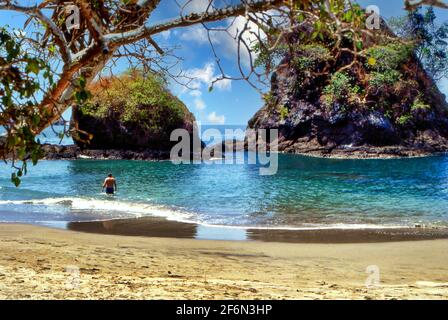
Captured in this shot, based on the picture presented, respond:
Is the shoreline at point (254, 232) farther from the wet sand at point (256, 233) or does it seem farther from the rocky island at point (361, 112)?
the rocky island at point (361, 112)

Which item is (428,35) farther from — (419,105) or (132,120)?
(132,120)

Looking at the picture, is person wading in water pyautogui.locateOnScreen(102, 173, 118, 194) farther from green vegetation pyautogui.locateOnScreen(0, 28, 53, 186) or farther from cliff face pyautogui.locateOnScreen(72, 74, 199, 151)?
cliff face pyautogui.locateOnScreen(72, 74, 199, 151)

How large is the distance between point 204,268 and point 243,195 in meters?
12.7

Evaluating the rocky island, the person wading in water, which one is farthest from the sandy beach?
the rocky island

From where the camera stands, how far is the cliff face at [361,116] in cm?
4503

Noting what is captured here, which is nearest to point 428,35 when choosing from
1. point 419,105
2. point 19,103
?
point 419,105

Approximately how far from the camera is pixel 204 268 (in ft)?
29.0

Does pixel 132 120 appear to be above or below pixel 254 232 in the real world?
above

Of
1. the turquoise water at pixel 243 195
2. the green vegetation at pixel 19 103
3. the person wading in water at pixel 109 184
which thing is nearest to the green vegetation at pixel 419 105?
the turquoise water at pixel 243 195

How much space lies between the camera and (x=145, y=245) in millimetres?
11617

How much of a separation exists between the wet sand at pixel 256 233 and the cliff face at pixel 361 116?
30.2 meters

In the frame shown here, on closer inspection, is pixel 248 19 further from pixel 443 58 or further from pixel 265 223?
pixel 443 58

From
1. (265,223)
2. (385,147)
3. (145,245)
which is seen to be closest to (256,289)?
(145,245)

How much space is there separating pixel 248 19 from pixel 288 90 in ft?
147
